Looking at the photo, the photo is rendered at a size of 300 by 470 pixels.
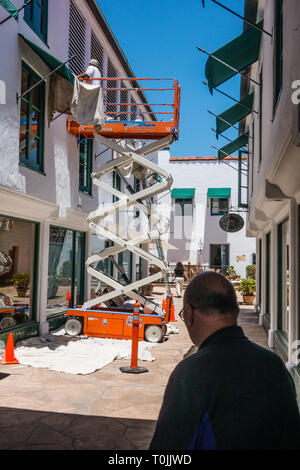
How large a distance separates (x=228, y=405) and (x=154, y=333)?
8.84m

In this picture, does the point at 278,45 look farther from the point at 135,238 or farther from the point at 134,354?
the point at 134,354

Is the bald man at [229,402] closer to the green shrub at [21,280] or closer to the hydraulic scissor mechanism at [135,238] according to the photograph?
the green shrub at [21,280]

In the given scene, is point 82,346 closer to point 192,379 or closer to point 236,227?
point 192,379

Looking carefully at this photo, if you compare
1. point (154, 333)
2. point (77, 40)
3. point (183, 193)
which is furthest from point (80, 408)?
point (183, 193)

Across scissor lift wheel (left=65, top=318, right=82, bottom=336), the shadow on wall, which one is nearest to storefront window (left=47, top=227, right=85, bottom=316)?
scissor lift wheel (left=65, top=318, right=82, bottom=336)

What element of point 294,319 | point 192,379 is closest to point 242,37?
point 294,319

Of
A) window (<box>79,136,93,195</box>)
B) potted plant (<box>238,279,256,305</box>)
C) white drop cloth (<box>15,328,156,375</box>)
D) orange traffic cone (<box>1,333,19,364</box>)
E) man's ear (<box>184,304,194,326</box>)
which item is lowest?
white drop cloth (<box>15,328,156,375</box>)

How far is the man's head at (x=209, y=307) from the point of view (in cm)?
187

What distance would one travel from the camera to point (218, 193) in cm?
3145

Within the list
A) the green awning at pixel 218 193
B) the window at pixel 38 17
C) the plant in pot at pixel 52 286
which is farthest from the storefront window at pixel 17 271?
the green awning at pixel 218 193

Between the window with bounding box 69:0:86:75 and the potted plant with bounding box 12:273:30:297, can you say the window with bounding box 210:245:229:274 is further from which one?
the potted plant with bounding box 12:273:30:297

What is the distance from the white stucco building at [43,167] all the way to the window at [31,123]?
2 cm

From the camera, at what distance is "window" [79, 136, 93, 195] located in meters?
13.0

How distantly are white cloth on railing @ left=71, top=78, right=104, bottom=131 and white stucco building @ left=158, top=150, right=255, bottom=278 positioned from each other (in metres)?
21.5
